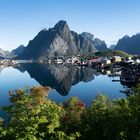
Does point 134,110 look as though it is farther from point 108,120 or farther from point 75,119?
point 75,119

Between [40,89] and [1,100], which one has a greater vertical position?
[40,89]

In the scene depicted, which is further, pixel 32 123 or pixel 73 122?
pixel 73 122

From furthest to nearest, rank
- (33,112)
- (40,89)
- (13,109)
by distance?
1. (40,89)
2. (13,109)
3. (33,112)

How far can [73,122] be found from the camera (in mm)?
45688

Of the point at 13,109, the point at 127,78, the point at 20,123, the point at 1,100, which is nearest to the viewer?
the point at 20,123

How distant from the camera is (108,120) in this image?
41719mm

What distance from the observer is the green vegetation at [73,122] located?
33.0m

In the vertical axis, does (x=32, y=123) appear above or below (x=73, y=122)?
above

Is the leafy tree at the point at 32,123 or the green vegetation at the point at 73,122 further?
the green vegetation at the point at 73,122

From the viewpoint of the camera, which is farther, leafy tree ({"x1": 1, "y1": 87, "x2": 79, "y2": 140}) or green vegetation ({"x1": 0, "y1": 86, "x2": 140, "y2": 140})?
green vegetation ({"x1": 0, "y1": 86, "x2": 140, "y2": 140})

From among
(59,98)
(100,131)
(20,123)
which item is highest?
(20,123)

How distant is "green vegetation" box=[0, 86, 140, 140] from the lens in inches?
1298

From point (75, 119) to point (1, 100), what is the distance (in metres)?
97.3

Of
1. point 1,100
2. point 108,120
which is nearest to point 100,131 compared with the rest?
point 108,120
